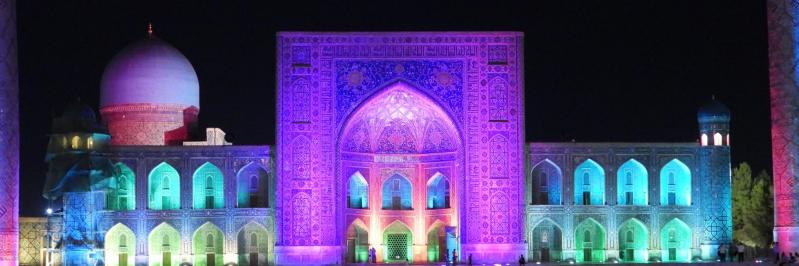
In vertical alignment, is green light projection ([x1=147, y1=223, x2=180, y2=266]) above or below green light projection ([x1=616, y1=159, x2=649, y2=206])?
below

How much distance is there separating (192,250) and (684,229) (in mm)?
10391

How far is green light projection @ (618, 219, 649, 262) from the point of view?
28.9 m

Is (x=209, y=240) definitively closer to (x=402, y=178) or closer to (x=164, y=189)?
(x=164, y=189)

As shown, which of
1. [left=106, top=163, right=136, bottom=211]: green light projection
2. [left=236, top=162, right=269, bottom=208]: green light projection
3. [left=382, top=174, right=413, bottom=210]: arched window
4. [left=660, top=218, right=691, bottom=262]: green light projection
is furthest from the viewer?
[left=382, top=174, right=413, bottom=210]: arched window

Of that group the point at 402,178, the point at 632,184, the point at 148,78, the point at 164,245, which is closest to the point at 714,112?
the point at 632,184

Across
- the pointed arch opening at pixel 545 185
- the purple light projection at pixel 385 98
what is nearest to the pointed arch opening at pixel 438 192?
the purple light projection at pixel 385 98

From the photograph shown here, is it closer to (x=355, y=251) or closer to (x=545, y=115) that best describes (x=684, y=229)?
(x=545, y=115)

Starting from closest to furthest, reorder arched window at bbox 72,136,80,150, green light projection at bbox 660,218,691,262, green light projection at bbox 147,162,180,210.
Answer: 1. arched window at bbox 72,136,80,150
2. green light projection at bbox 147,162,180,210
3. green light projection at bbox 660,218,691,262

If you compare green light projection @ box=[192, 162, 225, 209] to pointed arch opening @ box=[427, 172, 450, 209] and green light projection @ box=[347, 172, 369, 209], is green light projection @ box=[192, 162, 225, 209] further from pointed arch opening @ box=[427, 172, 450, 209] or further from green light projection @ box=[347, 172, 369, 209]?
pointed arch opening @ box=[427, 172, 450, 209]

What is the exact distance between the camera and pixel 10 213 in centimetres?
2198

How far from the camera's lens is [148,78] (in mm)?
30750

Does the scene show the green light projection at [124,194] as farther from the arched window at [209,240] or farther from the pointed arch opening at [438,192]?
the pointed arch opening at [438,192]

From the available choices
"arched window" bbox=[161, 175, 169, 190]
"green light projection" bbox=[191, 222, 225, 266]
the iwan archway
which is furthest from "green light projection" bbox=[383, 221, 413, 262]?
"arched window" bbox=[161, 175, 169, 190]

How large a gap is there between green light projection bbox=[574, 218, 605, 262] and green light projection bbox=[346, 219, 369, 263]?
14.8 feet
